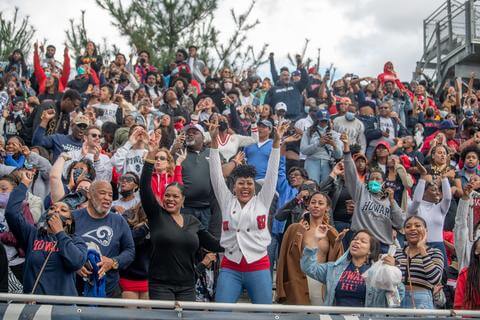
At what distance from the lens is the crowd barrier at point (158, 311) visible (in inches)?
183

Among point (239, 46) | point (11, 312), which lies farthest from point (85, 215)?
point (239, 46)

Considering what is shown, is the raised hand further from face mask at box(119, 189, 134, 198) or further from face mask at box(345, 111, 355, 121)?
face mask at box(345, 111, 355, 121)

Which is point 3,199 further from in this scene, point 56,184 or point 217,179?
point 217,179

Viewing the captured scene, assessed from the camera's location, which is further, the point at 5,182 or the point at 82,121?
the point at 82,121

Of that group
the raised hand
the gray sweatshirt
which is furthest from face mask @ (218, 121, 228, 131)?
the gray sweatshirt

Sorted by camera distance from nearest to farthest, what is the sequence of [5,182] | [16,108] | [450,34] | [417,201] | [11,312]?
[11,312], [5,182], [417,201], [16,108], [450,34]

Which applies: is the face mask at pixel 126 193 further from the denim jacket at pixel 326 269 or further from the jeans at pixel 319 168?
the jeans at pixel 319 168

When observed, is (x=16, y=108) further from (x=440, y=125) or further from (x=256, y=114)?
(x=440, y=125)

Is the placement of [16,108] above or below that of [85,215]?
above

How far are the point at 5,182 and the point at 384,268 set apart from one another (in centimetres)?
392

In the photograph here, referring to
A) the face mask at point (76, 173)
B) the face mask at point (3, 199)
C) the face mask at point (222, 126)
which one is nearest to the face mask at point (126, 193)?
the face mask at point (76, 173)

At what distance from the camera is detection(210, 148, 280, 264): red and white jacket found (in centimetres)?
653

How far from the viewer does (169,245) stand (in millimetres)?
6414

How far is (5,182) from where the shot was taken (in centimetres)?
748
